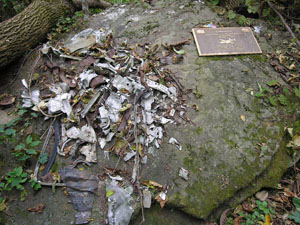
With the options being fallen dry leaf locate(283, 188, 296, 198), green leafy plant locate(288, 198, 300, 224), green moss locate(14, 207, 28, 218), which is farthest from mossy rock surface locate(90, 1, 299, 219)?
green moss locate(14, 207, 28, 218)

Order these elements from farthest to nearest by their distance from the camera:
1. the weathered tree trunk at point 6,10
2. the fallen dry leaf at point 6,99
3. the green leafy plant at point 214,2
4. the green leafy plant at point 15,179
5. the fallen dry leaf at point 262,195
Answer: the green leafy plant at point 214,2
the weathered tree trunk at point 6,10
the fallen dry leaf at point 6,99
the fallen dry leaf at point 262,195
the green leafy plant at point 15,179

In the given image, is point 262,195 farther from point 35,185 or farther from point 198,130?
point 35,185

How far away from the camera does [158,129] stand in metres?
2.85

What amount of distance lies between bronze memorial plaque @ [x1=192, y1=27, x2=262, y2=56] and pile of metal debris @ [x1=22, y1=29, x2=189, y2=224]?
48 cm

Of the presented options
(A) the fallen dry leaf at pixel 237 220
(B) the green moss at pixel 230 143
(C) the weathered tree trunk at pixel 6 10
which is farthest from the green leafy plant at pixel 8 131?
(C) the weathered tree trunk at pixel 6 10

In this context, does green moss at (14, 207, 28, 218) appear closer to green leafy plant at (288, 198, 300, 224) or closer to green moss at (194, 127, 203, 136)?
green moss at (194, 127, 203, 136)

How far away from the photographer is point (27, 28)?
12.5ft

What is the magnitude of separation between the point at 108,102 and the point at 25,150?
1.23 metres

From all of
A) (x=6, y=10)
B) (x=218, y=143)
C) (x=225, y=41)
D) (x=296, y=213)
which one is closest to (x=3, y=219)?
(x=218, y=143)

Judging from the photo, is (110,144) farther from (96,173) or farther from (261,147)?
(261,147)

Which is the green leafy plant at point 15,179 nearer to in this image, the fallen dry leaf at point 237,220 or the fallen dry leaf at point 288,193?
the fallen dry leaf at point 237,220

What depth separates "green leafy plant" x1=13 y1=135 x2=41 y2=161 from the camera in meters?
2.51

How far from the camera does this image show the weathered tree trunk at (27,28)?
3.46 m

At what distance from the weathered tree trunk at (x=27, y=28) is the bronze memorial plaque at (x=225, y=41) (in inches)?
120
